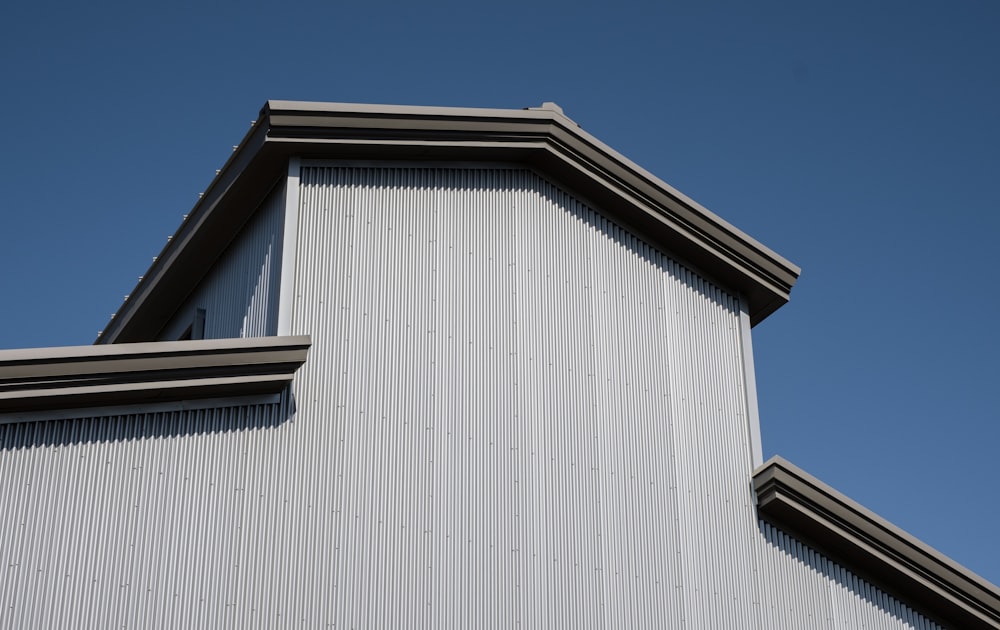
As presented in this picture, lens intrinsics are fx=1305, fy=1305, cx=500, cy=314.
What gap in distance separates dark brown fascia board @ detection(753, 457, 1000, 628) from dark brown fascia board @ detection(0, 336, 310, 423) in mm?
6338

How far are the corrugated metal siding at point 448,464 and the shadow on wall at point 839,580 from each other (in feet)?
0.09

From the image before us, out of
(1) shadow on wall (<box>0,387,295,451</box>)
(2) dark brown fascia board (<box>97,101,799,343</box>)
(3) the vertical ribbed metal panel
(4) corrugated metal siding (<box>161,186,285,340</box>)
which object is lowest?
(3) the vertical ribbed metal panel

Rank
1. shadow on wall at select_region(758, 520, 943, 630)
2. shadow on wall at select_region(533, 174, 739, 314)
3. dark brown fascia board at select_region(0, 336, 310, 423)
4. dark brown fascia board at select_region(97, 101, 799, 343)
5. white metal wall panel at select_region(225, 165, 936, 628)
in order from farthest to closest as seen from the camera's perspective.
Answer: shadow on wall at select_region(533, 174, 739, 314) < shadow on wall at select_region(758, 520, 943, 630) < dark brown fascia board at select_region(97, 101, 799, 343) < white metal wall panel at select_region(225, 165, 936, 628) < dark brown fascia board at select_region(0, 336, 310, 423)

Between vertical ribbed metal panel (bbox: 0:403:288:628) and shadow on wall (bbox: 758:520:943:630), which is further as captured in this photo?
shadow on wall (bbox: 758:520:943:630)

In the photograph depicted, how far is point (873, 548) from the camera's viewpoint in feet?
54.3

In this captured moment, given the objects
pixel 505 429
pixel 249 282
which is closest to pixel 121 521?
pixel 249 282

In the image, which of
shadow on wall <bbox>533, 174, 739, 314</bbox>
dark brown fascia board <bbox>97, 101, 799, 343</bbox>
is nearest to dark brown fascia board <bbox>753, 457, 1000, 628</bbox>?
shadow on wall <bbox>533, 174, 739, 314</bbox>

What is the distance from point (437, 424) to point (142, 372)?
3545 millimetres

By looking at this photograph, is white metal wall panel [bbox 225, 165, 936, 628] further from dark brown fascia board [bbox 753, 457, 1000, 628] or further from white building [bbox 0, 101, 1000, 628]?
dark brown fascia board [bbox 753, 457, 1000, 628]

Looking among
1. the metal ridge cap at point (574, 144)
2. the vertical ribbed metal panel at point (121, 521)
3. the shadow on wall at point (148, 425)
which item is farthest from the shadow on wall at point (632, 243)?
the vertical ribbed metal panel at point (121, 521)

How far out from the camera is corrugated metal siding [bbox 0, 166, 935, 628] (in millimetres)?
13636

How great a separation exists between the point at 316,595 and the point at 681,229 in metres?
7.28

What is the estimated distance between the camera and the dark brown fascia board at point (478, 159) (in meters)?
16.4

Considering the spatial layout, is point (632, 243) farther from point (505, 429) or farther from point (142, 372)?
point (142, 372)
